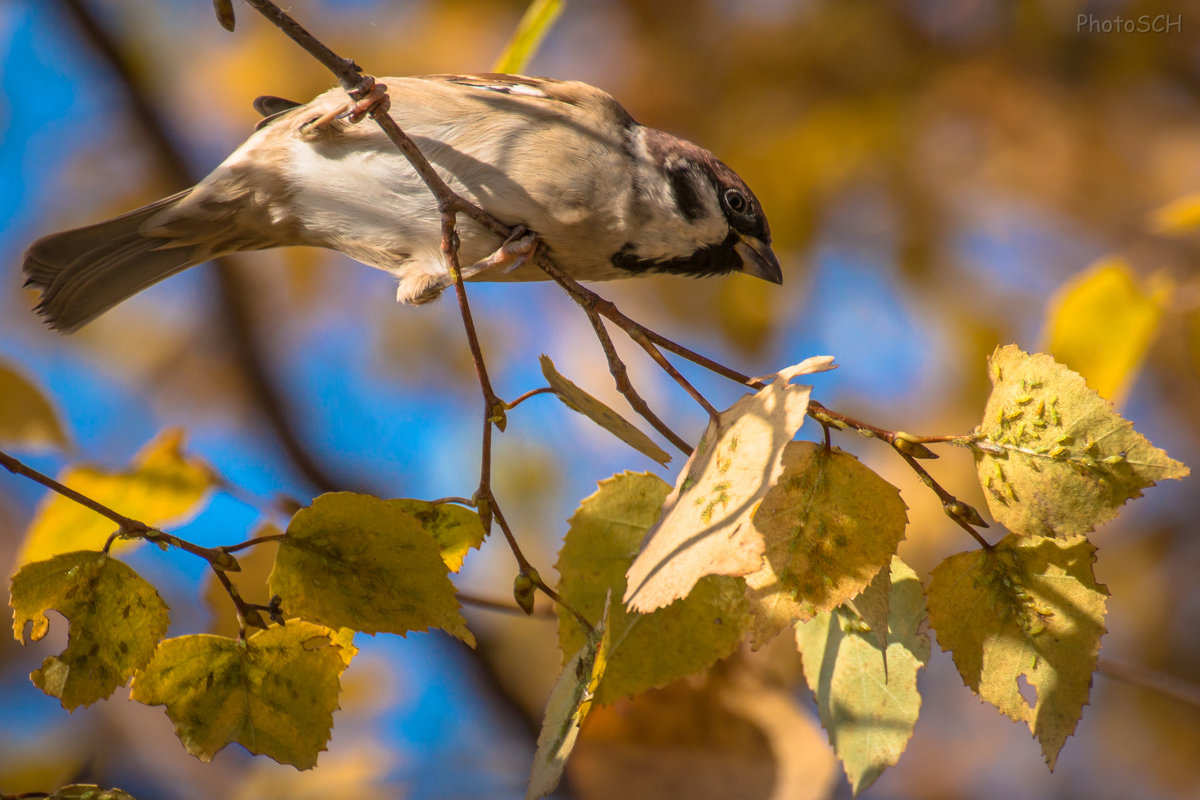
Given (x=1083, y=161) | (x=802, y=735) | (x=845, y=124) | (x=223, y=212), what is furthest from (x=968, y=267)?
(x=223, y=212)

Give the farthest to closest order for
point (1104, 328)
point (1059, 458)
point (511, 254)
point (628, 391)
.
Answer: point (1104, 328)
point (511, 254)
point (628, 391)
point (1059, 458)

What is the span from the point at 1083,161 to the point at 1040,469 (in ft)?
14.4

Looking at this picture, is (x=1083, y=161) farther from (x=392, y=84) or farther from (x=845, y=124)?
(x=392, y=84)

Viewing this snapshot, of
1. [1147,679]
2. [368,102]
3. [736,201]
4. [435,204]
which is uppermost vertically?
[368,102]

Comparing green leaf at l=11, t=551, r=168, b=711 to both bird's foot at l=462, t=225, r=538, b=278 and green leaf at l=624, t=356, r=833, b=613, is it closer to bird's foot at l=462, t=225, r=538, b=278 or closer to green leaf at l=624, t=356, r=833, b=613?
green leaf at l=624, t=356, r=833, b=613

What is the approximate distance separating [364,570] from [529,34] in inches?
44.4

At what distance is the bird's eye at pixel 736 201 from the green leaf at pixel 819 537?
4.54 ft

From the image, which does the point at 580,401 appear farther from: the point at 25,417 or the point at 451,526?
the point at 25,417

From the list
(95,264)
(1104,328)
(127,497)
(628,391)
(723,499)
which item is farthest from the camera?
(95,264)

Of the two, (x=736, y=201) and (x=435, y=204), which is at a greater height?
(x=435, y=204)

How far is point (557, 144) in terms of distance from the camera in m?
2.00

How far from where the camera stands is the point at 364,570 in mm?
1176

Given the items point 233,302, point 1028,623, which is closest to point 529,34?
point 1028,623

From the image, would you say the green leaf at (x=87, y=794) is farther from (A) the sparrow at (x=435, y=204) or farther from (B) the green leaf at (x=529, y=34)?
(B) the green leaf at (x=529, y=34)
